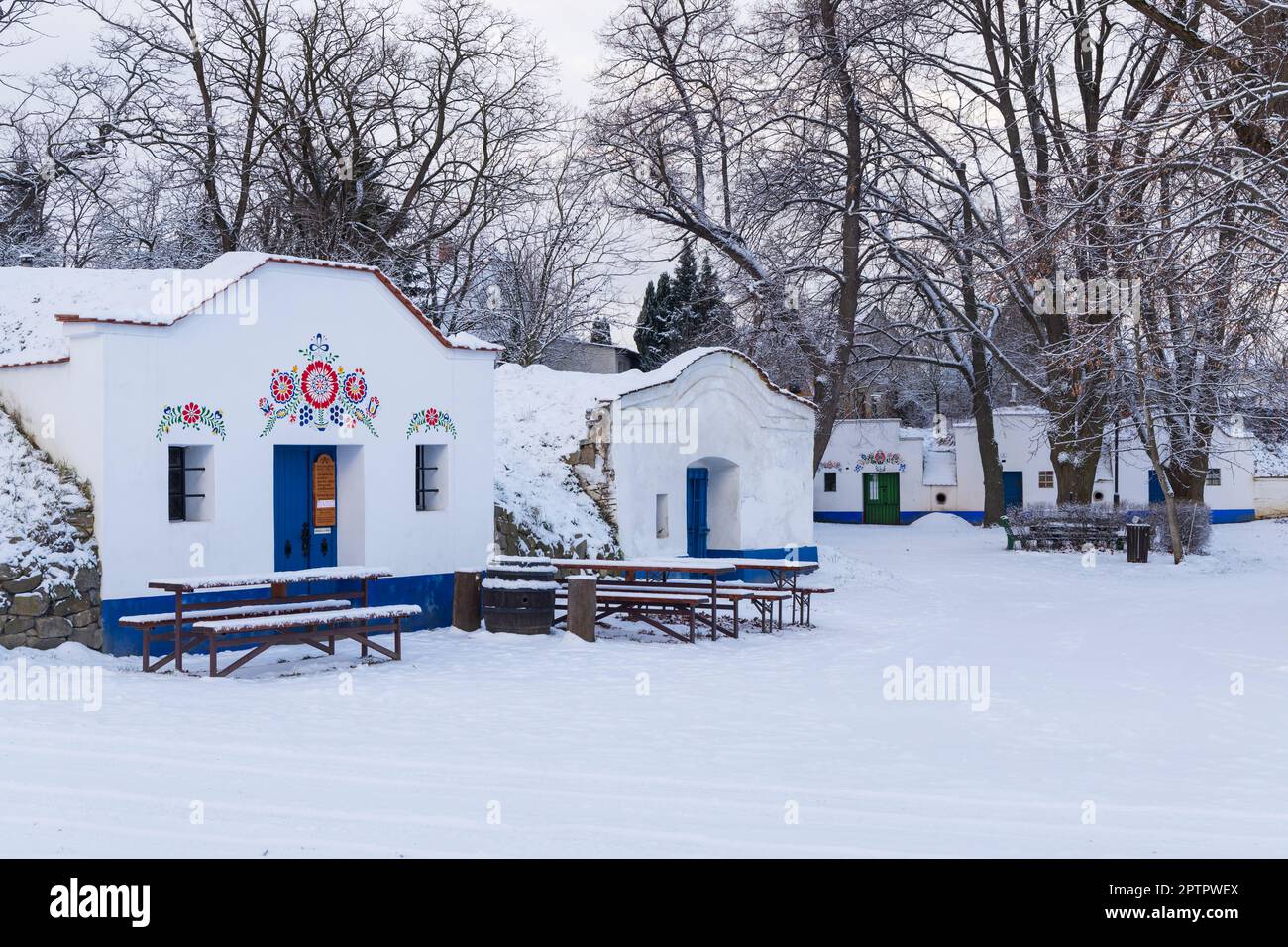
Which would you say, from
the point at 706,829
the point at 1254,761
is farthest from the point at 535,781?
the point at 1254,761

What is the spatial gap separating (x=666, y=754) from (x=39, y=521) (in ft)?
24.6

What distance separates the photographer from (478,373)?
56.2ft

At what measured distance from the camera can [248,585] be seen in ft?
41.8

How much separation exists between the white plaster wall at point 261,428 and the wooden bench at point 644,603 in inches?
83.3

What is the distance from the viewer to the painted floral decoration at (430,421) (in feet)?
53.3

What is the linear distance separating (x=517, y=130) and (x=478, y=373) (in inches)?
690

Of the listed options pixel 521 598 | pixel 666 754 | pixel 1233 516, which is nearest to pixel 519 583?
pixel 521 598

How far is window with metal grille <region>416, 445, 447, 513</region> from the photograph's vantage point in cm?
1675

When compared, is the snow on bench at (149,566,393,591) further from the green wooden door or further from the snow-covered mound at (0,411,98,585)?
the green wooden door

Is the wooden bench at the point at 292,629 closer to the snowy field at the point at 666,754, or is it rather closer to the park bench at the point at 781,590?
the snowy field at the point at 666,754

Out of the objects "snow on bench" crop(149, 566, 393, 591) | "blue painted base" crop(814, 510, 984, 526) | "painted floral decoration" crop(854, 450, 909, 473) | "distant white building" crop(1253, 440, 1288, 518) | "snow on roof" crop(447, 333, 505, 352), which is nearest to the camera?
"snow on bench" crop(149, 566, 393, 591)

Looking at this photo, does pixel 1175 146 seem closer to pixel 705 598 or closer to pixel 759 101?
pixel 705 598

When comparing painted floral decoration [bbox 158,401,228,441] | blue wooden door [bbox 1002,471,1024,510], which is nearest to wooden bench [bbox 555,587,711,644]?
painted floral decoration [bbox 158,401,228,441]

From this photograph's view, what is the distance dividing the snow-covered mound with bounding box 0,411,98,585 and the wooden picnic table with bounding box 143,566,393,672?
899 mm
